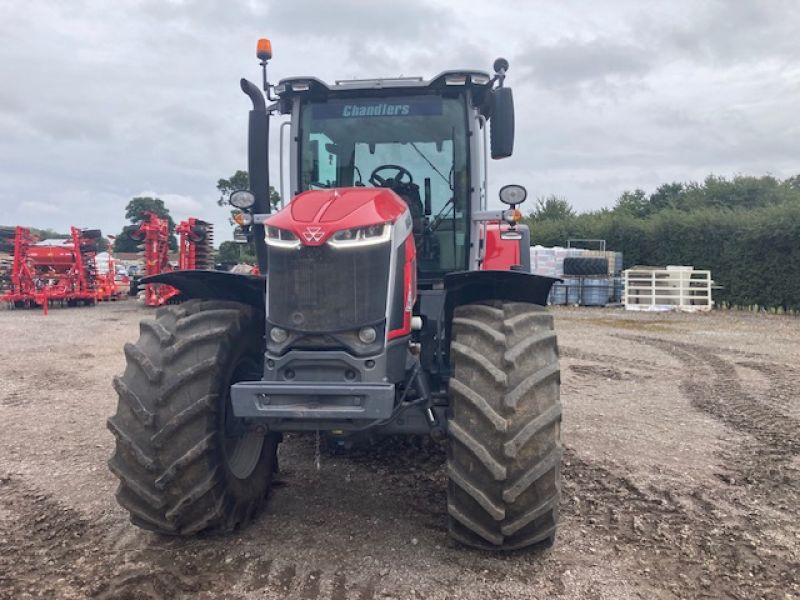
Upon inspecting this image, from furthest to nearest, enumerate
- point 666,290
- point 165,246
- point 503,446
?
point 666,290 < point 165,246 < point 503,446

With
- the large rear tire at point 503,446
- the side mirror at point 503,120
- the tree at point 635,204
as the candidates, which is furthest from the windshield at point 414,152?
the tree at point 635,204

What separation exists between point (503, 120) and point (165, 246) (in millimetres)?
18779

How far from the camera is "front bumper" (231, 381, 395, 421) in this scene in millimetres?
3463

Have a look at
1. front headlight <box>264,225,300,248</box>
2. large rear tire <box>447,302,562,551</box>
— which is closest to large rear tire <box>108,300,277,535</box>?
front headlight <box>264,225,300,248</box>

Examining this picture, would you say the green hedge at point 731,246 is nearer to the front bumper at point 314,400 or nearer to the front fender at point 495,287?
the front fender at point 495,287

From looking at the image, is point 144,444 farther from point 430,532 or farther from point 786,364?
point 786,364

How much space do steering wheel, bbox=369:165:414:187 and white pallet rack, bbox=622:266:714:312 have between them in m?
19.7

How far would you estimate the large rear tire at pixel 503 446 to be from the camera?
3.40 metres

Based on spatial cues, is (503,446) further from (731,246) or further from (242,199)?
(731,246)

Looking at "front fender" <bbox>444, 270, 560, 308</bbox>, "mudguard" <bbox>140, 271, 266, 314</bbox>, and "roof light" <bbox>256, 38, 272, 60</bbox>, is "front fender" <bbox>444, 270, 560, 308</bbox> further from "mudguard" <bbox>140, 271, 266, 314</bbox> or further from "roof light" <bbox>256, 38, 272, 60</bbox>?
"roof light" <bbox>256, 38, 272, 60</bbox>

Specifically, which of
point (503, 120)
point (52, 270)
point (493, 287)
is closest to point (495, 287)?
point (493, 287)

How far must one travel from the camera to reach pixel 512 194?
15.4 ft

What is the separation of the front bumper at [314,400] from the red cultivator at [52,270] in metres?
20.0

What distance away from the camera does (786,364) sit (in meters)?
11.2
